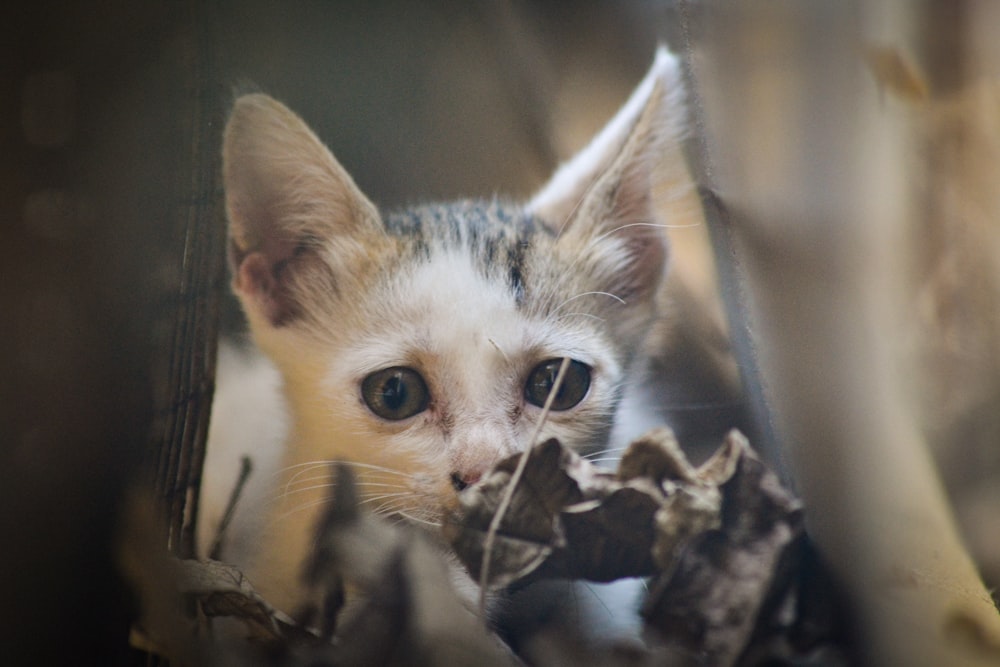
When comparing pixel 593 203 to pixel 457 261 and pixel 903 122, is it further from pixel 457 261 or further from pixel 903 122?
pixel 903 122

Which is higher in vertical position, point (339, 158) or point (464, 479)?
point (339, 158)

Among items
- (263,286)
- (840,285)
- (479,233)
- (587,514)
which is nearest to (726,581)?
(587,514)

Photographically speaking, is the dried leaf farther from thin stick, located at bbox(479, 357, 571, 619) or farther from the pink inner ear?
the pink inner ear

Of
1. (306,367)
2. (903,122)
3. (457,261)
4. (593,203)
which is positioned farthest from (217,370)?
(903,122)

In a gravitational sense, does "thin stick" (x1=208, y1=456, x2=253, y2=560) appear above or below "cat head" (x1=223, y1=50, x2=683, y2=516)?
below

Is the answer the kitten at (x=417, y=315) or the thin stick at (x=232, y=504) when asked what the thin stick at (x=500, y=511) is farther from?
the thin stick at (x=232, y=504)

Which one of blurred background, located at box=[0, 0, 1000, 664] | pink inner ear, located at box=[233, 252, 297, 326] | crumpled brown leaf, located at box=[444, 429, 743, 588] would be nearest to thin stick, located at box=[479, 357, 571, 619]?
crumpled brown leaf, located at box=[444, 429, 743, 588]

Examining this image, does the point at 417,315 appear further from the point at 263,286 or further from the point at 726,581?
the point at 726,581
